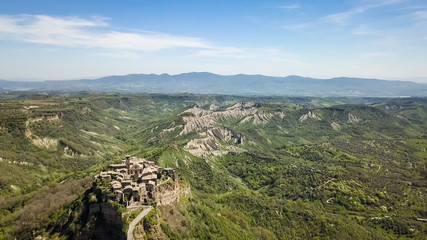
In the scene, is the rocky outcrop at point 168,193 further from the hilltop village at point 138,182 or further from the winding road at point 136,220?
the winding road at point 136,220

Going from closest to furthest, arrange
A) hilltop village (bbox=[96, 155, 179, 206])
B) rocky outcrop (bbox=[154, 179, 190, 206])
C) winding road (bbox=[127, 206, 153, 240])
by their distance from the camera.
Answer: winding road (bbox=[127, 206, 153, 240]) → hilltop village (bbox=[96, 155, 179, 206]) → rocky outcrop (bbox=[154, 179, 190, 206])

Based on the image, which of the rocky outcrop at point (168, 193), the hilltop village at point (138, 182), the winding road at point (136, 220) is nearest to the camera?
the winding road at point (136, 220)

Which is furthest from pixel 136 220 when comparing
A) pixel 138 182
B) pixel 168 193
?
pixel 168 193

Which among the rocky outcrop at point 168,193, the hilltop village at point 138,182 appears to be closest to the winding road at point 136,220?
the hilltop village at point 138,182

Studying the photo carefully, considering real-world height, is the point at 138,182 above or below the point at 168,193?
above

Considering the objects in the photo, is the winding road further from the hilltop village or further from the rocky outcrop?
the rocky outcrop

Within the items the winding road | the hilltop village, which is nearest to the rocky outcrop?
the hilltop village

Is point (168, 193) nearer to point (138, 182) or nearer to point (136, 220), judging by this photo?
point (138, 182)

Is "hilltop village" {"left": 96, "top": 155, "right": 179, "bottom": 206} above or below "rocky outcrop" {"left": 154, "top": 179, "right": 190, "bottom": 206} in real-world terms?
above
